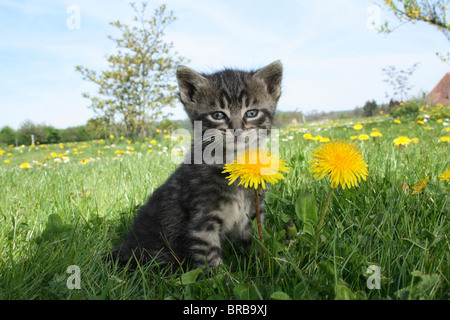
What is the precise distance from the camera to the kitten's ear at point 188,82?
7.25 feet

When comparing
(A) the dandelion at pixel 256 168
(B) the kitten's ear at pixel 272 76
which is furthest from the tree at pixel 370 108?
(A) the dandelion at pixel 256 168

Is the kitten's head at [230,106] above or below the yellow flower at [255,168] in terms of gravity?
above

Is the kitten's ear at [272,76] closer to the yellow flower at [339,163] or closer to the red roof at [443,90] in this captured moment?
the yellow flower at [339,163]

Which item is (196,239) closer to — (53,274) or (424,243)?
(53,274)

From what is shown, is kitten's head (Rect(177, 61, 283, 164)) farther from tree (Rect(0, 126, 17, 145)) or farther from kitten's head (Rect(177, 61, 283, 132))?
tree (Rect(0, 126, 17, 145))

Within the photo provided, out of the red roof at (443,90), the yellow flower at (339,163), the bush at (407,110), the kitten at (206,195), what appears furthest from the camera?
the red roof at (443,90)

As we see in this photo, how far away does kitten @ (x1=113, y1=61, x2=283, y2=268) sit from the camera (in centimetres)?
192

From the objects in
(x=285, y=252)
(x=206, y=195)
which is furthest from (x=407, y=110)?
(x=285, y=252)

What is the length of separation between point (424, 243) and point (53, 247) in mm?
2091

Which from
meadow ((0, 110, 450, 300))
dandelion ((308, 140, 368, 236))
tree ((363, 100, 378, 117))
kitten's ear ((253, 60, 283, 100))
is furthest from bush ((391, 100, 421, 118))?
tree ((363, 100, 378, 117))

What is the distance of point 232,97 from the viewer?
2.16 metres

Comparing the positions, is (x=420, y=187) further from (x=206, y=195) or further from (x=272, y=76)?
(x=206, y=195)

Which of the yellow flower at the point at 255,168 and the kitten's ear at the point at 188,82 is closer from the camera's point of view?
the yellow flower at the point at 255,168
